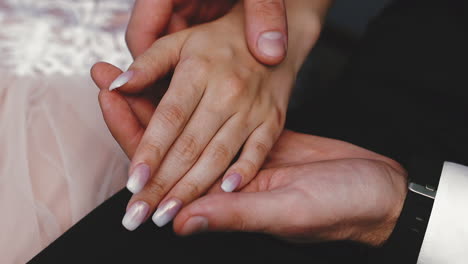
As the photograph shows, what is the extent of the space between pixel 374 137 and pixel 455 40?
336mm

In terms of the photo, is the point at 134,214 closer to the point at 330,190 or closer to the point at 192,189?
the point at 192,189

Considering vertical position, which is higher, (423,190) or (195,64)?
(195,64)

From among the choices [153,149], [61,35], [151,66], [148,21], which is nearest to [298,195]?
[153,149]

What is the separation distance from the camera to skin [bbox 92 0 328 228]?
65cm

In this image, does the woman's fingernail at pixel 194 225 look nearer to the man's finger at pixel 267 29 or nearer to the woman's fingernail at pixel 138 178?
the woman's fingernail at pixel 138 178

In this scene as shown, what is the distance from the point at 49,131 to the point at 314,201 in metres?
0.53

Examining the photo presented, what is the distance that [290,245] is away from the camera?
28.7 inches

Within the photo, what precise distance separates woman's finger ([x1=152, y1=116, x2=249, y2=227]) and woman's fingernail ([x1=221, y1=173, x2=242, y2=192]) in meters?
0.03

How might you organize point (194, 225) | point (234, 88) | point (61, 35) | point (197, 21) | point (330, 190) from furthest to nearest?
point (61, 35), point (197, 21), point (234, 88), point (330, 190), point (194, 225)

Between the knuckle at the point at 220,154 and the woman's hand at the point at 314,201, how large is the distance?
0.17ft

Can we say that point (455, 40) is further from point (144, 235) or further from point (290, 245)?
point (144, 235)

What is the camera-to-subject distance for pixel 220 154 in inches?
28.0

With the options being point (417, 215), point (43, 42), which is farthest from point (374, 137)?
point (43, 42)

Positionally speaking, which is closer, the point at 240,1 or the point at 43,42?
the point at 240,1
